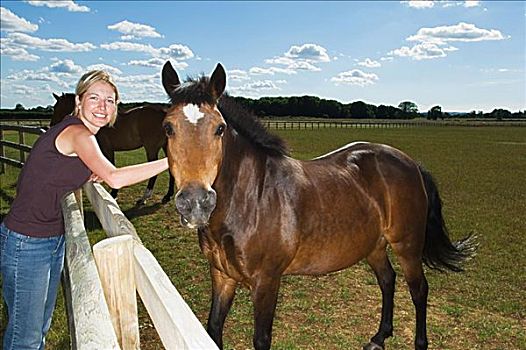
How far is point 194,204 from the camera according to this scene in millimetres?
2410

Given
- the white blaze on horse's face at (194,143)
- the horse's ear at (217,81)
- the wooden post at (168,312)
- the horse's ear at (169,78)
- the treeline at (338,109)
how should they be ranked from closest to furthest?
the wooden post at (168,312), the white blaze on horse's face at (194,143), the horse's ear at (217,81), the horse's ear at (169,78), the treeline at (338,109)

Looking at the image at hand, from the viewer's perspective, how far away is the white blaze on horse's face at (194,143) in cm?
252

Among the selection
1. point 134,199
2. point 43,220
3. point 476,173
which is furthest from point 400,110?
point 43,220

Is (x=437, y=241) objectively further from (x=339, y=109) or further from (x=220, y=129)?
(x=339, y=109)

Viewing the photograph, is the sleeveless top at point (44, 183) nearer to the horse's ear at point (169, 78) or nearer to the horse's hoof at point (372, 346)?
the horse's ear at point (169, 78)

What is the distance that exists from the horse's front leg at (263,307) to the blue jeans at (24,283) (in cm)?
129

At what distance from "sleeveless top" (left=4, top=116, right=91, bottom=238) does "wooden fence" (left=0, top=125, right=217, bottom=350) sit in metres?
0.17

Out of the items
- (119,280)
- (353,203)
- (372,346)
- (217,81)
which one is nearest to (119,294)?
(119,280)

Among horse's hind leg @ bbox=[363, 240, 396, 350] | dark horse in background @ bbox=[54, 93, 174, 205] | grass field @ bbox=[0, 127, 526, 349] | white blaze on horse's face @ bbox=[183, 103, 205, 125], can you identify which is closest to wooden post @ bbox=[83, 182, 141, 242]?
white blaze on horse's face @ bbox=[183, 103, 205, 125]

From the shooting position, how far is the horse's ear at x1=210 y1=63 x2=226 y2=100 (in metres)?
2.82

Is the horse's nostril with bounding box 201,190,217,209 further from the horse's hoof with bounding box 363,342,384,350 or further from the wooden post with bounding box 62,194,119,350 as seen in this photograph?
the horse's hoof with bounding box 363,342,384,350

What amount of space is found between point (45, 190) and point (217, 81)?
44.1 inches

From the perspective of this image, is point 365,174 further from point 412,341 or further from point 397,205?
point 412,341

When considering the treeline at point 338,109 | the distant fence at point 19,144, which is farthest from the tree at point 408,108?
the distant fence at point 19,144
